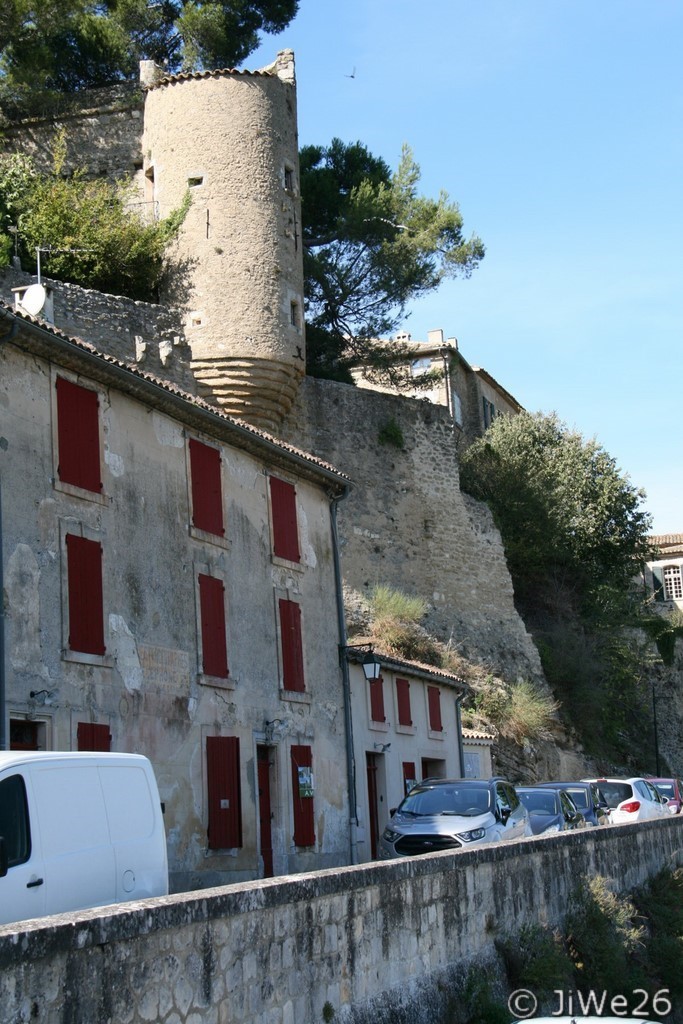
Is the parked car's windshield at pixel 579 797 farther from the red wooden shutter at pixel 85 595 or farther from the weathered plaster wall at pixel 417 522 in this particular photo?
the weathered plaster wall at pixel 417 522

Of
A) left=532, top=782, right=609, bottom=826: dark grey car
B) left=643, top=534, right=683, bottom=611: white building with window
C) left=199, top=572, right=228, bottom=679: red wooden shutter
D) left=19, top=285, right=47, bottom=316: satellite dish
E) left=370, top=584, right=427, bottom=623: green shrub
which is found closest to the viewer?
left=199, top=572, right=228, bottom=679: red wooden shutter

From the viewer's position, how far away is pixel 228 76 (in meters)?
29.3

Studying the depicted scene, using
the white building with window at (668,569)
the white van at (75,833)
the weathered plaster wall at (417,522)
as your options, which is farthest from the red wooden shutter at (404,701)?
the white building with window at (668,569)

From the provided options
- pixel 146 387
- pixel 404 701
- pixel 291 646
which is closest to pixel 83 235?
pixel 404 701

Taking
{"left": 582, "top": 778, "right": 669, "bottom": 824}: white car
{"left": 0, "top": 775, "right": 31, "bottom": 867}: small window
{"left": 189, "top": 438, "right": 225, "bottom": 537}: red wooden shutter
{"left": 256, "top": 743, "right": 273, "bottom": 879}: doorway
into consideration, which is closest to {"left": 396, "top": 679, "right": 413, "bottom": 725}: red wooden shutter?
{"left": 582, "top": 778, "right": 669, "bottom": 824}: white car

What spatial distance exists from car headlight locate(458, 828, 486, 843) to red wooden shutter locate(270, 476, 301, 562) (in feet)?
17.6

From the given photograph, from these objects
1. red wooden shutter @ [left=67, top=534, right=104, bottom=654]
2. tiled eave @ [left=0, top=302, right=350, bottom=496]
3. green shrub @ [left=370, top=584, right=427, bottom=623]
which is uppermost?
tiled eave @ [left=0, top=302, right=350, bottom=496]

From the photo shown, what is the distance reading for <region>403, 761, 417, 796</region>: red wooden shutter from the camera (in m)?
22.7

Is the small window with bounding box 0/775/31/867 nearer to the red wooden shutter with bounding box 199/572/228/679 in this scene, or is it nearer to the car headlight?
the car headlight

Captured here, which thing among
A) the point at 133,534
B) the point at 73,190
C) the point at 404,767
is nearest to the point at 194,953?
the point at 133,534

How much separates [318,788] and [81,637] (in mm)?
5855

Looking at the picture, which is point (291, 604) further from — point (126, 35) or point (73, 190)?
point (126, 35)

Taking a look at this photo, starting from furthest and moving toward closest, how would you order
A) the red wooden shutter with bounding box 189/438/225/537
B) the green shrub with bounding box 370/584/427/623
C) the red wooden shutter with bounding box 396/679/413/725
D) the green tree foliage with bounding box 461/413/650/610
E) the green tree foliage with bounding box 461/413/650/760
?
the green tree foliage with bounding box 461/413/650/610, the green tree foliage with bounding box 461/413/650/760, the green shrub with bounding box 370/584/427/623, the red wooden shutter with bounding box 396/679/413/725, the red wooden shutter with bounding box 189/438/225/537

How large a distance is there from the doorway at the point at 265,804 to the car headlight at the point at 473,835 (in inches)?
131
